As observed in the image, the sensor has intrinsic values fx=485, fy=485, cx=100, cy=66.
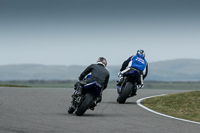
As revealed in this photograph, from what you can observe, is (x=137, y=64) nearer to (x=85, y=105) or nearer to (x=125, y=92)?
(x=125, y=92)

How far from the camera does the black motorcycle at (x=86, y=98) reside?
1281 centimetres

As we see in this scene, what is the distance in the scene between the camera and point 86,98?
12914 mm

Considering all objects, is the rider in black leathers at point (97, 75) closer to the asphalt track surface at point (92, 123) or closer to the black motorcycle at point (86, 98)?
the black motorcycle at point (86, 98)

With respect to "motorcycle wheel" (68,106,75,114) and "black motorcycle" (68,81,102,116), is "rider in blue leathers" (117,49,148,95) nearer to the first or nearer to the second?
"black motorcycle" (68,81,102,116)

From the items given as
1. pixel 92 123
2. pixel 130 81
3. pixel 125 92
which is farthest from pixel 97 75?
pixel 130 81

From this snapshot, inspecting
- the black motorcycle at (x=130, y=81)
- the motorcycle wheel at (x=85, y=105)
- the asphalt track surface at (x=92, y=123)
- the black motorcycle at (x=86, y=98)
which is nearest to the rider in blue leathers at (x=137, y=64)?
the black motorcycle at (x=130, y=81)

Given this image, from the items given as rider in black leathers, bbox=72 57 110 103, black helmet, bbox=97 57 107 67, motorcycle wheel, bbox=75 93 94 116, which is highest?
black helmet, bbox=97 57 107 67

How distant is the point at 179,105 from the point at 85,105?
537cm

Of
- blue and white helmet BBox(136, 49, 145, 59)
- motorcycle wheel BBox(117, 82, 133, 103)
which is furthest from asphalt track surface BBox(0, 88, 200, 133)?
blue and white helmet BBox(136, 49, 145, 59)

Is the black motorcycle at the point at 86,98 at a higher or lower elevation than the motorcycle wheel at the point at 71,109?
higher

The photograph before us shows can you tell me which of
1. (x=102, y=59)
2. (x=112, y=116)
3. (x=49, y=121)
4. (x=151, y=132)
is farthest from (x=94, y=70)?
(x=151, y=132)

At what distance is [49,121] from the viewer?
11078 millimetres

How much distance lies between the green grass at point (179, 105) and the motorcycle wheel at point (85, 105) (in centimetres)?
260

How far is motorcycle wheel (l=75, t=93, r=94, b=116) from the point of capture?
12758 millimetres
